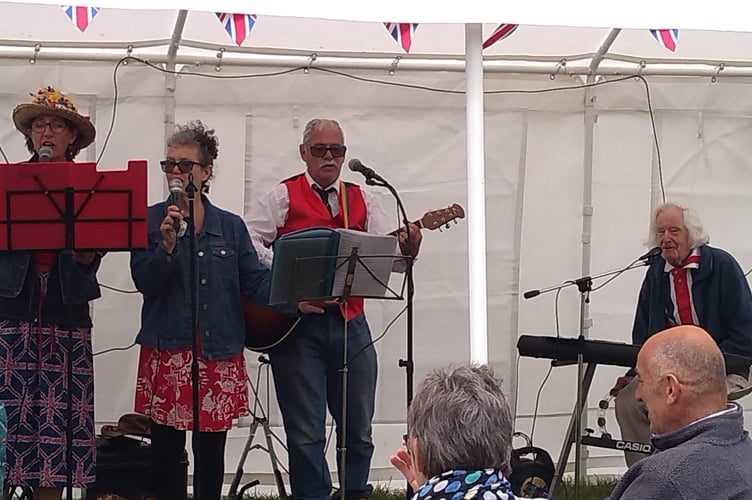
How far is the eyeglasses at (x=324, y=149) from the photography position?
12.8 feet

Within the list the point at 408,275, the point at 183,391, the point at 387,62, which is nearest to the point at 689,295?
the point at 408,275

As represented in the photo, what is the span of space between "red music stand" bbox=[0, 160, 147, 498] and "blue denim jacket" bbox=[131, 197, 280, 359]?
1.37ft

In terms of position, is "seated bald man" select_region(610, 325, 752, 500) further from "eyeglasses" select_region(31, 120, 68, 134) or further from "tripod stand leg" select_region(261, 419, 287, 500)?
"tripod stand leg" select_region(261, 419, 287, 500)

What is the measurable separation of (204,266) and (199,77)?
1139 millimetres

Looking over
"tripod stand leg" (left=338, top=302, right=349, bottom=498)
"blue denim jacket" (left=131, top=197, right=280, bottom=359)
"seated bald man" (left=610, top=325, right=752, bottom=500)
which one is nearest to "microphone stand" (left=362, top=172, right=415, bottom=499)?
"tripod stand leg" (left=338, top=302, right=349, bottom=498)

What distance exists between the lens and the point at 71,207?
121 inches

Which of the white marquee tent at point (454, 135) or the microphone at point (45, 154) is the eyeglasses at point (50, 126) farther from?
the white marquee tent at point (454, 135)

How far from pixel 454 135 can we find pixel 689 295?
123 centimetres

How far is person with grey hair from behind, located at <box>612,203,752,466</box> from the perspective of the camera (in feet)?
14.3

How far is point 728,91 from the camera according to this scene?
4844mm

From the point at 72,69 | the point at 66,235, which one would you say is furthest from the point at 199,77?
the point at 66,235

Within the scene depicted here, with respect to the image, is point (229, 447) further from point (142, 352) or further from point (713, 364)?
point (713, 364)

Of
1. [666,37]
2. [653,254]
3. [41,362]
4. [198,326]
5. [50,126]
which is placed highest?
[666,37]

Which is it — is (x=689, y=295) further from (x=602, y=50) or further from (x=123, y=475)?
(x=123, y=475)
